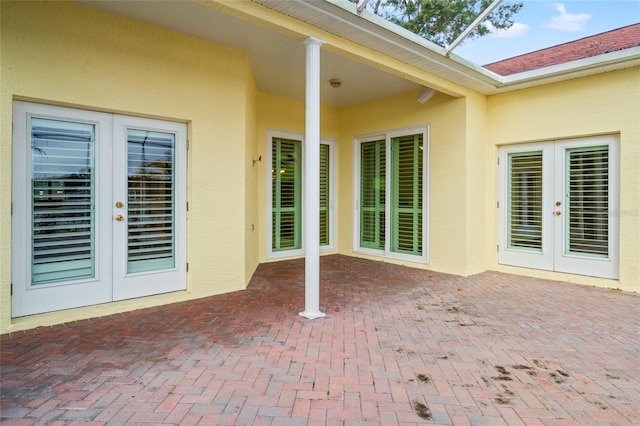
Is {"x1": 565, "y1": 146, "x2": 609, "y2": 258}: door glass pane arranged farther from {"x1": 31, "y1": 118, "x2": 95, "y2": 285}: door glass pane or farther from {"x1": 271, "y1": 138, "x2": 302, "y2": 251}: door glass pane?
{"x1": 31, "y1": 118, "x2": 95, "y2": 285}: door glass pane

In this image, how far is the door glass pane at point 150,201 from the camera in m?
3.81

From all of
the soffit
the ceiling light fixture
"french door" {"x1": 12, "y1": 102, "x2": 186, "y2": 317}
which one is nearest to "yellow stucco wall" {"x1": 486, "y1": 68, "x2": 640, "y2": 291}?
the ceiling light fixture

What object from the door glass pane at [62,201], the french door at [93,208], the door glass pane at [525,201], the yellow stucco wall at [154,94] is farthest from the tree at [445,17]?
the door glass pane at [62,201]

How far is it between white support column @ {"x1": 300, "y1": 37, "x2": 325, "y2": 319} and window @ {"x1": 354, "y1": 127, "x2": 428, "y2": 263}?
2990 mm

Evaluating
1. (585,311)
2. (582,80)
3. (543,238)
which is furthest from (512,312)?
(582,80)

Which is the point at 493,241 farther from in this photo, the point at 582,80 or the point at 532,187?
the point at 582,80

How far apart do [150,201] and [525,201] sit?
17.5ft

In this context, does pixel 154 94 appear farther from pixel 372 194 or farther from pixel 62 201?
pixel 372 194

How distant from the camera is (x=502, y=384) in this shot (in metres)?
2.31

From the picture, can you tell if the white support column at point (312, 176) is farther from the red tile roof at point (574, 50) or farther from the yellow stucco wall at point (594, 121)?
the red tile roof at point (574, 50)

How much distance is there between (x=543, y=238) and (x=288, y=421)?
16.5ft

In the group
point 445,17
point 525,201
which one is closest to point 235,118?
point 525,201

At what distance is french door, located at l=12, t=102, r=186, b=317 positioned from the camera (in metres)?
3.22

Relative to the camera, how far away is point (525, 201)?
5660mm
